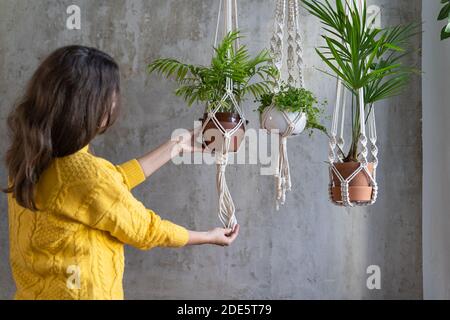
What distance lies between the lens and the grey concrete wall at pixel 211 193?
3172mm

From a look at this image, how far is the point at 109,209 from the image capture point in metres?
1.81

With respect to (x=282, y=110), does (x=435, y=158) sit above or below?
below

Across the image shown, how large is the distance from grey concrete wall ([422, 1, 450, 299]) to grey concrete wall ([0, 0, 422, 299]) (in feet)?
0.22

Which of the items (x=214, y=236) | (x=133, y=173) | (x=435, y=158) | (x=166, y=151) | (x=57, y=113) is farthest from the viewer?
(x=435, y=158)

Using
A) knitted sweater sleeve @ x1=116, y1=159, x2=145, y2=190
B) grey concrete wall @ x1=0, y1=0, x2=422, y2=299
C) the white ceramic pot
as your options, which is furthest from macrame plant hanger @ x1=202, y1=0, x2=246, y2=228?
grey concrete wall @ x1=0, y1=0, x2=422, y2=299

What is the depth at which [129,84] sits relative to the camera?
3195 millimetres

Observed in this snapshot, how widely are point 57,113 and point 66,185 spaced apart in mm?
223

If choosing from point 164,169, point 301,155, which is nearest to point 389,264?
point 301,155

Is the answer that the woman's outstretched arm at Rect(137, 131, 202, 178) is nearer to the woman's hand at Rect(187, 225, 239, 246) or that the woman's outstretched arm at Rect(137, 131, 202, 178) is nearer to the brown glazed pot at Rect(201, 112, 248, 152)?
the brown glazed pot at Rect(201, 112, 248, 152)

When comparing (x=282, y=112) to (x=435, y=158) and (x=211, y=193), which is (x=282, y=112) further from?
(x=435, y=158)

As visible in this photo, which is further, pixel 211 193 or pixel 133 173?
pixel 211 193

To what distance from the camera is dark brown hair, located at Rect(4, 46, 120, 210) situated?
1767 mm

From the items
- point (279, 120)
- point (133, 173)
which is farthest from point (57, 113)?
point (279, 120)

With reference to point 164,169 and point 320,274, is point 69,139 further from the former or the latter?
point 320,274
